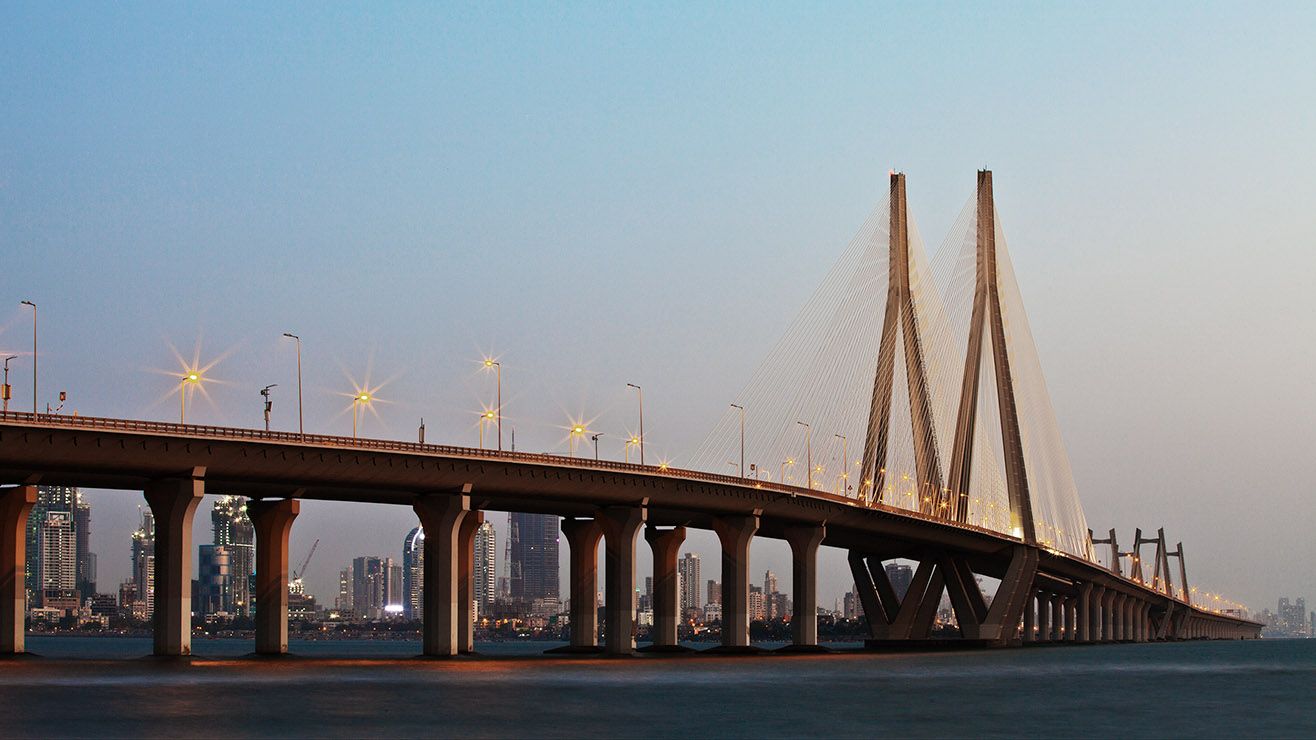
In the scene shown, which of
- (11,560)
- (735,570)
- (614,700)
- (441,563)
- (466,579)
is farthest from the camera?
(735,570)

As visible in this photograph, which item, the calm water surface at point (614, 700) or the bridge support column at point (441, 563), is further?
the bridge support column at point (441, 563)

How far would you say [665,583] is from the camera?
131500 mm

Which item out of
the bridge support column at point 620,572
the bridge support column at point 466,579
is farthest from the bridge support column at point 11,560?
the bridge support column at point 620,572

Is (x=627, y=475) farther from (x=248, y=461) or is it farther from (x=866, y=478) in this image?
(x=248, y=461)

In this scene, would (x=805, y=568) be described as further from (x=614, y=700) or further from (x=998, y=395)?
(x=614, y=700)

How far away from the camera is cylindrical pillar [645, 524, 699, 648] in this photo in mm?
127875

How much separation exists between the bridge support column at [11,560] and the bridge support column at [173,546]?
26.9ft

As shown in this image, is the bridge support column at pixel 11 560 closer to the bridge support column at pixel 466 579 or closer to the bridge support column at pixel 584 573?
the bridge support column at pixel 466 579

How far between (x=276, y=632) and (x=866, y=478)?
40.9 m

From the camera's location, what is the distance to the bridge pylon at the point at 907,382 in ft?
384

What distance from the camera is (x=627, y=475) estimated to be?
11081cm

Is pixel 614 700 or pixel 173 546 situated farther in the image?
pixel 173 546

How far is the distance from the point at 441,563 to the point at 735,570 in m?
28.4

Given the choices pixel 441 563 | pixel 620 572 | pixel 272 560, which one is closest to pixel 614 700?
pixel 441 563
